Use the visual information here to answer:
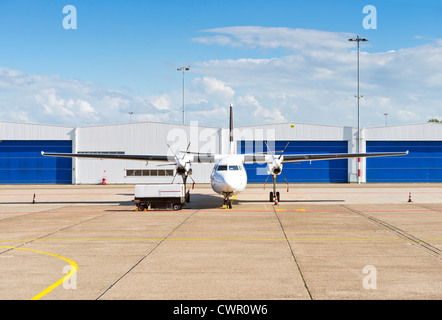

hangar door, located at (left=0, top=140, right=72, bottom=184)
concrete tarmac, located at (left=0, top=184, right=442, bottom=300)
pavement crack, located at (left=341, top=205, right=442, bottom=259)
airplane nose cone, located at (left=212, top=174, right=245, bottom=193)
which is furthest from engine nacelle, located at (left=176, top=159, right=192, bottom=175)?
hangar door, located at (left=0, top=140, right=72, bottom=184)

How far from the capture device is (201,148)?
62.1 metres

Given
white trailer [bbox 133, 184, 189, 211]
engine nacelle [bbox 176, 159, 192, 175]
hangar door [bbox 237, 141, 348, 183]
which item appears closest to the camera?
white trailer [bbox 133, 184, 189, 211]

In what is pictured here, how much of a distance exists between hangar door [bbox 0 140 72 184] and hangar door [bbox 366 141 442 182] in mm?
43327

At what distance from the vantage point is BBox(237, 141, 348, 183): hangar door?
61938 mm

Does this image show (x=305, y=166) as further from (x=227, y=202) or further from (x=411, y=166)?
(x=227, y=202)

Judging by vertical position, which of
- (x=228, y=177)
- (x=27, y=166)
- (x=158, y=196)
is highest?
(x=27, y=166)

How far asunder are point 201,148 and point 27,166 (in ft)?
80.5

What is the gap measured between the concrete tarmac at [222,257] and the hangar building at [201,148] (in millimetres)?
38814

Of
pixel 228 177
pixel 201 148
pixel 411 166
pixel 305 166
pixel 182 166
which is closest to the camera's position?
pixel 228 177

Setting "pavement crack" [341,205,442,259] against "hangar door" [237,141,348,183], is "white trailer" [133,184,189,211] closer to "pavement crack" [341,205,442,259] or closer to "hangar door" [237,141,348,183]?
"pavement crack" [341,205,442,259]

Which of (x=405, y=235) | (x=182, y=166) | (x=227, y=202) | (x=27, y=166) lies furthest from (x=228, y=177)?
(x=27, y=166)
